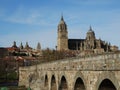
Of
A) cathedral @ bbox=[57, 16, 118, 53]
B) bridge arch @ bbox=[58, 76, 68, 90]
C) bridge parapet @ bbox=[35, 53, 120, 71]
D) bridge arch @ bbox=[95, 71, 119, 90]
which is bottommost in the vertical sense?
bridge arch @ bbox=[58, 76, 68, 90]

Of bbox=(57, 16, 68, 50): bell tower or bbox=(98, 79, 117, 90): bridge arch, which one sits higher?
bbox=(57, 16, 68, 50): bell tower

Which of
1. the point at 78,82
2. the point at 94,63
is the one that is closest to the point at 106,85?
the point at 94,63

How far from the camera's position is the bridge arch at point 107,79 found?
13.2m

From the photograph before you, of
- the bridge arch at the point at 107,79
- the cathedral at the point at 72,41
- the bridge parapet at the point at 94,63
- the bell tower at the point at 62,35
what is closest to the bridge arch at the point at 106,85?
the bridge arch at the point at 107,79

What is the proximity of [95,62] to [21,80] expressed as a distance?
44.2 m

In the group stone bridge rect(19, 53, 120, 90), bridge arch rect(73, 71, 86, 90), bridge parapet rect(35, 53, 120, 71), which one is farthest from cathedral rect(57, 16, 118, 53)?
bridge arch rect(73, 71, 86, 90)

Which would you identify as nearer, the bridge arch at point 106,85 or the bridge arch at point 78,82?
the bridge arch at point 106,85

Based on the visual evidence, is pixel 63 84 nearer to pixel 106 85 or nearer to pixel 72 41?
pixel 106 85

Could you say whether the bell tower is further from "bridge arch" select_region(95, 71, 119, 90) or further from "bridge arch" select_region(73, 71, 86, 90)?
"bridge arch" select_region(95, 71, 119, 90)

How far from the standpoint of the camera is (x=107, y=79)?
14.6 m

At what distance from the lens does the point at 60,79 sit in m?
25.7

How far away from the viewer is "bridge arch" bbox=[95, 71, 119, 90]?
1322 cm

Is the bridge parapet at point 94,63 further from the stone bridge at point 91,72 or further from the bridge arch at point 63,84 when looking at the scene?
the bridge arch at point 63,84

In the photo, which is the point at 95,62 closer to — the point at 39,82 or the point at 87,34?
the point at 39,82
